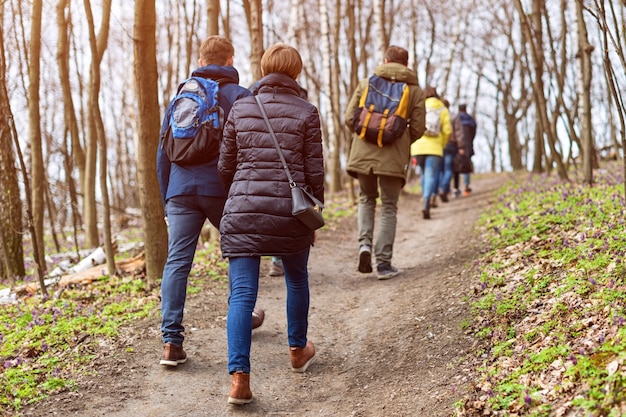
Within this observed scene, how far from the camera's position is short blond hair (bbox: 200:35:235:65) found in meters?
4.96

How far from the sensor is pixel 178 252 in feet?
16.0

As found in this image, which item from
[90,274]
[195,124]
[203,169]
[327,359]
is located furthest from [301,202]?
[90,274]

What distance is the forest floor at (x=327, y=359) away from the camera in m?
4.31

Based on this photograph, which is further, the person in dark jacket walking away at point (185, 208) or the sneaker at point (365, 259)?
the sneaker at point (365, 259)

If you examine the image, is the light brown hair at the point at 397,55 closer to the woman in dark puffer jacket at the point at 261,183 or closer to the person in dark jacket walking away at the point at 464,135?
the woman in dark puffer jacket at the point at 261,183

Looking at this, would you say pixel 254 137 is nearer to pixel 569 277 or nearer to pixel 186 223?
pixel 186 223

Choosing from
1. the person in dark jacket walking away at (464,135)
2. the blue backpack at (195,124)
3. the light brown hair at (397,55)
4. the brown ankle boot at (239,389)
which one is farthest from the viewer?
the person in dark jacket walking away at (464,135)

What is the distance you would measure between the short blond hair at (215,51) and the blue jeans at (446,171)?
9767mm

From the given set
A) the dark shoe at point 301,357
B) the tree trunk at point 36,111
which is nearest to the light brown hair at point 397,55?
the dark shoe at point 301,357

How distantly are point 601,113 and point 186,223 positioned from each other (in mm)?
42658

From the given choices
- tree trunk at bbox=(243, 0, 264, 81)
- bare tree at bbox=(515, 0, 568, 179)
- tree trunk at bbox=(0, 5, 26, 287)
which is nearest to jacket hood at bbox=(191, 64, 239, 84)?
tree trunk at bbox=(0, 5, 26, 287)

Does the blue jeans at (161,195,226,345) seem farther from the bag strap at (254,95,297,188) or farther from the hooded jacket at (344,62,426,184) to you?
the hooded jacket at (344,62,426,184)

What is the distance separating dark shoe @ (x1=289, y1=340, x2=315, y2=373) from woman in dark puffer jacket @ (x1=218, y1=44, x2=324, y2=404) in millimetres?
701

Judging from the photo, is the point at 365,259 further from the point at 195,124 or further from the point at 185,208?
the point at 195,124
